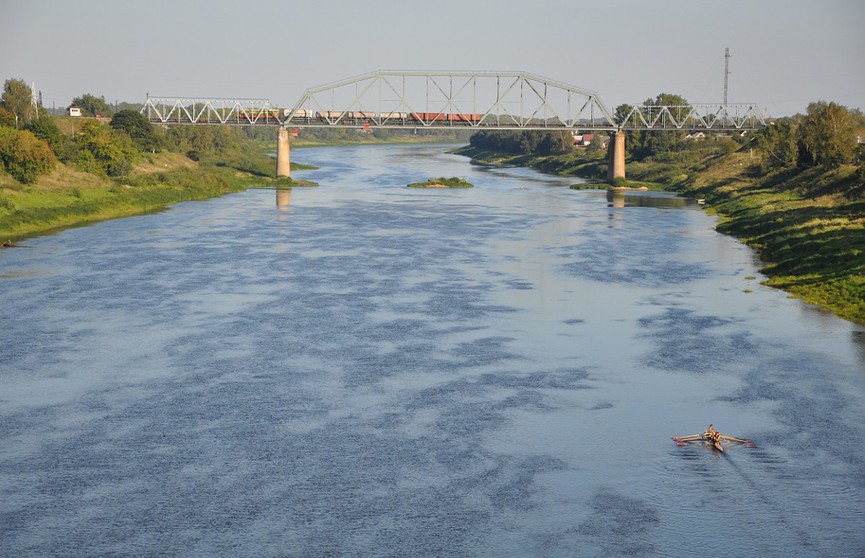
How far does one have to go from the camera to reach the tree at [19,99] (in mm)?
118375

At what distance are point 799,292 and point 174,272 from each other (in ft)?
109

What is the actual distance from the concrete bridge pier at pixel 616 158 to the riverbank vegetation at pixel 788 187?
11.3 ft

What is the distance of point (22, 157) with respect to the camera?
84438 mm

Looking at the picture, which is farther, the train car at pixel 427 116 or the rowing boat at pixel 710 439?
the train car at pixel 427 116

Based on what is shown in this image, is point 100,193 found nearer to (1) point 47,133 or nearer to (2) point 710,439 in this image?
(1) point 47,133

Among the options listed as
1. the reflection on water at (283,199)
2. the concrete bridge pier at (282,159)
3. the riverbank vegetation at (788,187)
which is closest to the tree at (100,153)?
the reflection on water at (283,199)

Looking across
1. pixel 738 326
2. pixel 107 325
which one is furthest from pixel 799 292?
pixel 107 325

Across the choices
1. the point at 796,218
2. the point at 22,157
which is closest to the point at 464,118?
the point at 22,157

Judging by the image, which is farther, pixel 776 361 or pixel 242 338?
pixel 242 338

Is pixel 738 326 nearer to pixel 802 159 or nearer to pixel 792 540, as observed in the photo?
pixel 792 540

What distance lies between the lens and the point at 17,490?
23781mm

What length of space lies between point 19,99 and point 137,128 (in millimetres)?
14812

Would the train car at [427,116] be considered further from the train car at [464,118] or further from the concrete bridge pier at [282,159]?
the concrete bridge pier at [282,159]

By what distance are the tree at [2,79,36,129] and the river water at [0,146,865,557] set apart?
2603 inches
